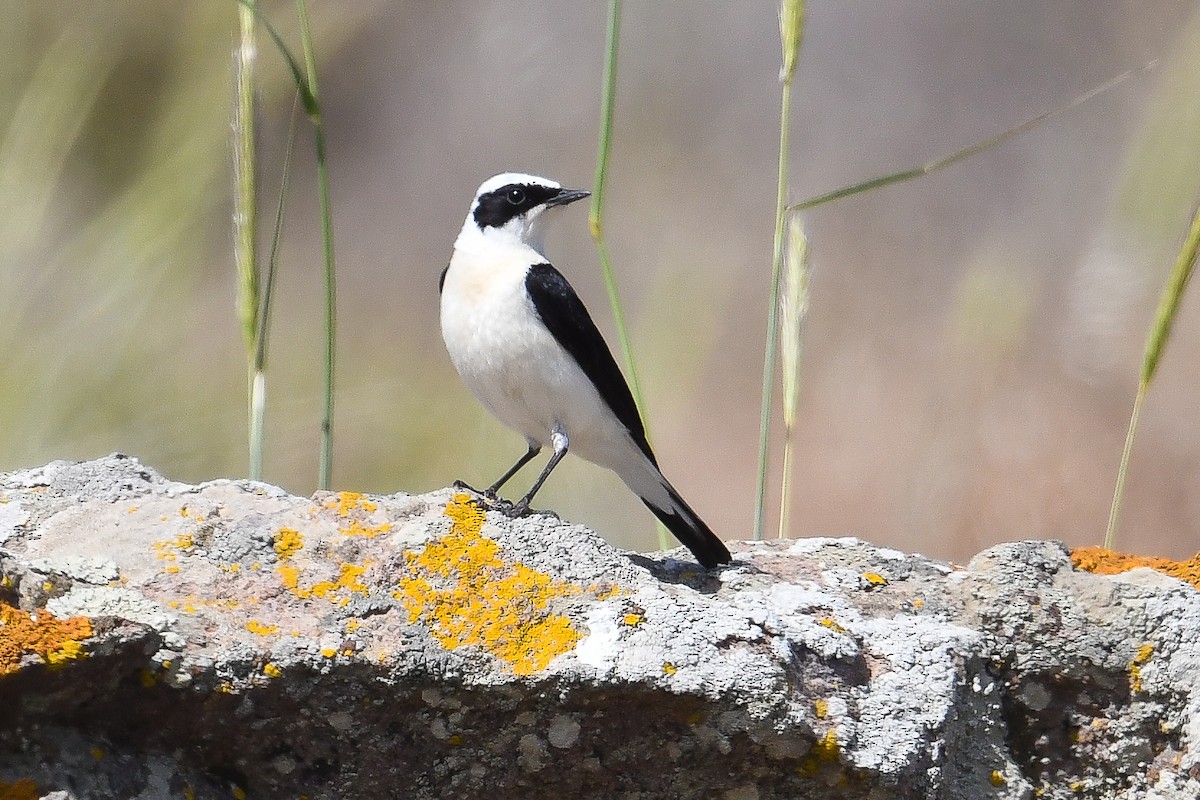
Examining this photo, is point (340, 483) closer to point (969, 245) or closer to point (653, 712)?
point (653, 712)

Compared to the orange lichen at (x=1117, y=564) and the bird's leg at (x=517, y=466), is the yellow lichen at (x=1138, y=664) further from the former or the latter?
the bird's leg at (x=517, y=466)

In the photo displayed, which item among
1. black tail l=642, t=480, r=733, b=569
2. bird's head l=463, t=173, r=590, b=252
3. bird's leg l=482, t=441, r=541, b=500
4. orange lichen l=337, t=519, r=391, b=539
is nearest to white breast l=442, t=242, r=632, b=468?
bird's leg l=482, t=441, r=541, b=500

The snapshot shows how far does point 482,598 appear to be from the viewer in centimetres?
272

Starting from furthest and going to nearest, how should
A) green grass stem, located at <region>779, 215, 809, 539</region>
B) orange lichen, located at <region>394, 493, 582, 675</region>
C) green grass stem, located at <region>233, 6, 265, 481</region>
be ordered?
green grass stem, located at <region>779, 215, 809, 539</region> → green grass stem, located at <region>233, 6, 265, 481</region> → orange lichen, located at <region>394, 493, 582, 675</region>

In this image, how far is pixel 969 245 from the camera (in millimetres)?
7379

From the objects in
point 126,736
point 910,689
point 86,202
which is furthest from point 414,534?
point 86,202

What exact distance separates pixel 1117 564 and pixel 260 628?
1.86 metres

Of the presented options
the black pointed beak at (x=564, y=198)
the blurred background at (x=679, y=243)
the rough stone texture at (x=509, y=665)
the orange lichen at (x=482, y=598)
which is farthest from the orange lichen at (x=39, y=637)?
the black pointed beak at (x=564, y=198)

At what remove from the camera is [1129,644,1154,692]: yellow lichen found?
2.89 m

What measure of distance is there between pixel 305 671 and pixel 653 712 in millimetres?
616

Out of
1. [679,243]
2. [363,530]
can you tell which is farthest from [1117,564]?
[679,243]

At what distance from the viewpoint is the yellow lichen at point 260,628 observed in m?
2.48

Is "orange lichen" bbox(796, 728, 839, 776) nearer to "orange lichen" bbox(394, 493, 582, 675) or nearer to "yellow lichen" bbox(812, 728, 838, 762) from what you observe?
"yellow lichen" bbox(812, 728, 838, 762)

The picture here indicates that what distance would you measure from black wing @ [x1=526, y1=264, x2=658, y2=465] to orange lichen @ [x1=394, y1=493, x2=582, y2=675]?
139 cm
